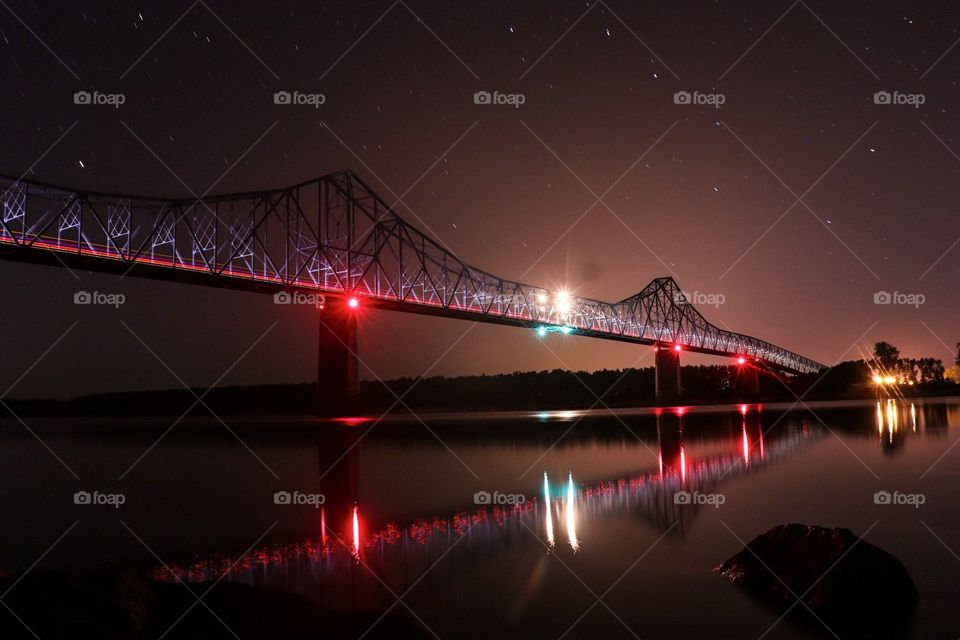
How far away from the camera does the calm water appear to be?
6965 mm

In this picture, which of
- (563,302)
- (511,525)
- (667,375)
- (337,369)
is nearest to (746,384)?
(667,375)

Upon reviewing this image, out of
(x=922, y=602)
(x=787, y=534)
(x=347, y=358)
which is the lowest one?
(x=922, y=602)

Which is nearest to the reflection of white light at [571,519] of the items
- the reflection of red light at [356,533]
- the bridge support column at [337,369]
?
the reflection of red light at [356,533]

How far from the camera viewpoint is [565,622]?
6.57 m

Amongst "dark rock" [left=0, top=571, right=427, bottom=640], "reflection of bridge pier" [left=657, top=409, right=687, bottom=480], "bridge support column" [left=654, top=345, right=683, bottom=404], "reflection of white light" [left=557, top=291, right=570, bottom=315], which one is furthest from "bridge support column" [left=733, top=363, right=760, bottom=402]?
"dark rock" [left=0, top=571, right=427, bottom=640]

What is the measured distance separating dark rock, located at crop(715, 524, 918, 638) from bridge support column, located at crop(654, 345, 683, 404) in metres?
75.0

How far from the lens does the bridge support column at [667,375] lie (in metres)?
82.2

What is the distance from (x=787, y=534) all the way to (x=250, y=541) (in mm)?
7147

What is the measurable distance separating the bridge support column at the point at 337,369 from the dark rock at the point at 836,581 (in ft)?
148

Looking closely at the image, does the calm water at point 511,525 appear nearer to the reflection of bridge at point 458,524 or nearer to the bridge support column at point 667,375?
the reflection of bridge at point 458,524

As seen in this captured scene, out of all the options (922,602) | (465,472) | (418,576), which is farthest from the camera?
(465,472)

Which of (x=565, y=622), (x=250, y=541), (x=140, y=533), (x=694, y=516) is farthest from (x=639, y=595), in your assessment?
(x=140, y=533)

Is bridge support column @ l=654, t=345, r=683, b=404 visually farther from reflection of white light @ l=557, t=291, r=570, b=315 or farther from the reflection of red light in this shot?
the reflection of red light

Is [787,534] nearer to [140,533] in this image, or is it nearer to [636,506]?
[636,506]
